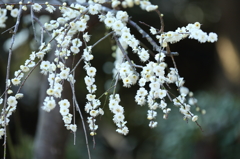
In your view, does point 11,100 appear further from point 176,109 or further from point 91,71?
point 176,109

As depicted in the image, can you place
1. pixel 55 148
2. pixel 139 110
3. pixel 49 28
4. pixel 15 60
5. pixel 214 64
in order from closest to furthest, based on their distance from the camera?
pixel 49 28 → pixel 55 148 → pixel 15 60 → pixel 139 110 → pixel 214 64

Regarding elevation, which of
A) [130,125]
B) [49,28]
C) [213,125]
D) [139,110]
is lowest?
[130,125]

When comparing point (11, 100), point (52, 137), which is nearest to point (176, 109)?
point (52, 137)

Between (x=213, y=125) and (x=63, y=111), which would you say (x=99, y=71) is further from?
(x=63, y=111)

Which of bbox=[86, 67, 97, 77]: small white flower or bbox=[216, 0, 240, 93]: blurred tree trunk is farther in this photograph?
bbox=[216, 0, 240, 93]: blurred tree trunk

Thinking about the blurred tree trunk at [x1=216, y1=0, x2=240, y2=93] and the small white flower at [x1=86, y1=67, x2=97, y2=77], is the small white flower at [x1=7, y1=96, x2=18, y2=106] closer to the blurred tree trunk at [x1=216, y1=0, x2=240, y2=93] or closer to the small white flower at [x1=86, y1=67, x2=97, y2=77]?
the small white flower at [x1=86, y1=67, x2=97, y2=77]

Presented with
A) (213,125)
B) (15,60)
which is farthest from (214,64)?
(15,60)

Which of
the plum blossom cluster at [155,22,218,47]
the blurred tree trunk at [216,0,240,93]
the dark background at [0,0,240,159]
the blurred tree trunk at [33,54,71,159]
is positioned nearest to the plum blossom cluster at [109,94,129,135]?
the plum blossom cluster at [155,22,218,47]

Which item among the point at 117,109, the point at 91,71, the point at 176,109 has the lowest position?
the point at 176,109
